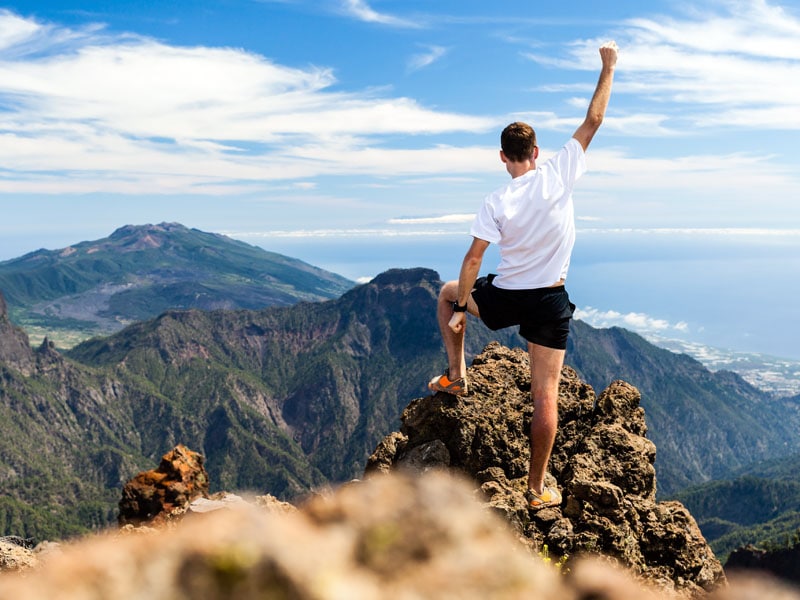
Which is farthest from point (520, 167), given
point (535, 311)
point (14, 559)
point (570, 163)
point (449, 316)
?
point (14, 559)

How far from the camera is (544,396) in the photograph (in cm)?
1088

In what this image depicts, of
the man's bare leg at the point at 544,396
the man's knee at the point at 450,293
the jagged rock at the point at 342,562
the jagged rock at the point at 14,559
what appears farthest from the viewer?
the man's knee at the point at 450,293

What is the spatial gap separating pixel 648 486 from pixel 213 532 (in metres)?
13.1

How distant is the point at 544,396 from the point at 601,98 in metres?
5.05

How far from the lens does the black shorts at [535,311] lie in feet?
34.8

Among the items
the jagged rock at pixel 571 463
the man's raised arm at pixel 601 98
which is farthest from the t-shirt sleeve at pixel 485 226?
the jagged rock at pixel 571 463

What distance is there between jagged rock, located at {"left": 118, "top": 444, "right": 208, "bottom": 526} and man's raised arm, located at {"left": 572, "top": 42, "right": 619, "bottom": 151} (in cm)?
1852

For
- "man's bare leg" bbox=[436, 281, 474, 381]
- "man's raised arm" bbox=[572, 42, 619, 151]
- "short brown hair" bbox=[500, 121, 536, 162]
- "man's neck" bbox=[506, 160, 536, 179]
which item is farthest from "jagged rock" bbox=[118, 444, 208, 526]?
"man's raised arm" bbox=[572, 42, 619, 151]

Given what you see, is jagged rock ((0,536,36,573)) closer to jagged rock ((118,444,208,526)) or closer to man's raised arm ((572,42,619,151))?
man's raised arm ((572,42,619,151))

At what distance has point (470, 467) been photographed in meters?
13.9

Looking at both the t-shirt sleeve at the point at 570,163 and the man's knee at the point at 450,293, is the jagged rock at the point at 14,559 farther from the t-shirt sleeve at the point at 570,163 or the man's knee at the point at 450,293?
the t-shirt sleeve at the point at 570,163

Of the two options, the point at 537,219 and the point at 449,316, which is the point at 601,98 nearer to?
the point at 537,219

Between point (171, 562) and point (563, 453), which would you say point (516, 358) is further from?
point (171, 562)

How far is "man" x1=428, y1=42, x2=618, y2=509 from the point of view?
9820 mm
